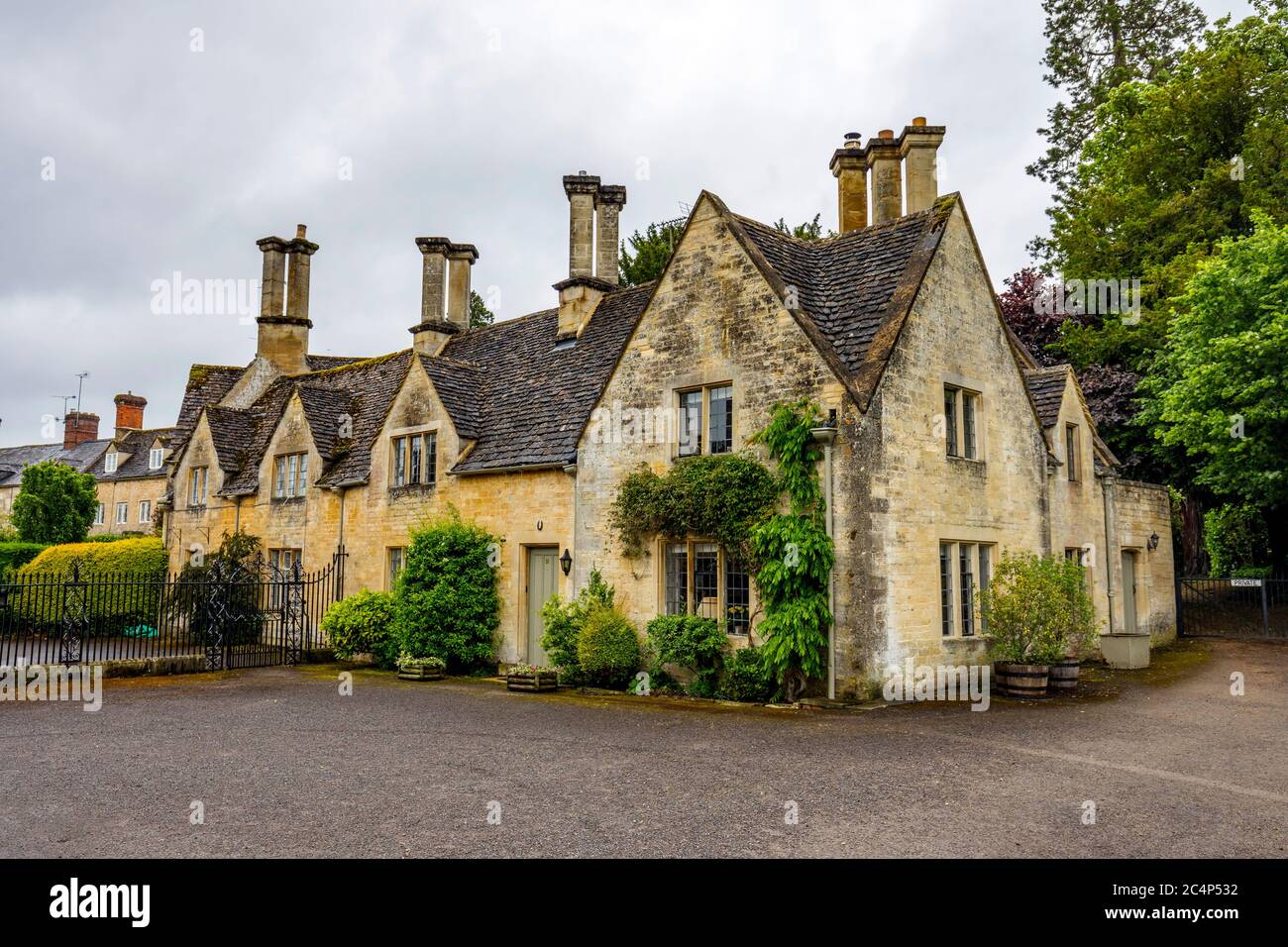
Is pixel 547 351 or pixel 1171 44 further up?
pixel 1171 44

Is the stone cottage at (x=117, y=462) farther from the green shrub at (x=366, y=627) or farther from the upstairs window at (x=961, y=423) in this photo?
the upstairs window at (x=961, y=423)

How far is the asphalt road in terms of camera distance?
6.63 m

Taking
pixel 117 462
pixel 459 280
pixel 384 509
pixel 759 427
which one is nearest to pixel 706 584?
pixel 759 427

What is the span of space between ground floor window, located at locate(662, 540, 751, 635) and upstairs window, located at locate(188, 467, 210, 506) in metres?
18.9

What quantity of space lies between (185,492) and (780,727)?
24059mm

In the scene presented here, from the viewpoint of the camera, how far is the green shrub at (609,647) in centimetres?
1534

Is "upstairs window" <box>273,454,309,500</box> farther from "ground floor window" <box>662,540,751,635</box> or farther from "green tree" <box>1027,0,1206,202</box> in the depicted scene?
"green tree" <box>1027,0,1206,202</box>

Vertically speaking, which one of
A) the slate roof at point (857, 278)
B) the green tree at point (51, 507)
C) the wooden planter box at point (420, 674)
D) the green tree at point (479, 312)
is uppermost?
the green tree at point (479, 312)

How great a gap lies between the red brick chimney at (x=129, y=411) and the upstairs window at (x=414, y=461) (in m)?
41.0

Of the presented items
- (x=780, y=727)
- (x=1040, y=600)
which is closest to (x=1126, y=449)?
(x=1040, y=600)

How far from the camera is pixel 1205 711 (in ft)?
42.8

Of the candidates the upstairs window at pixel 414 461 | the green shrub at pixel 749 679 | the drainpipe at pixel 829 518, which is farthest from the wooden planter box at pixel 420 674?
the drainpipe at pixel 829 518

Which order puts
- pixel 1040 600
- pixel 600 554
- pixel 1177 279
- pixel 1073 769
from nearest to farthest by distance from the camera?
pixel 1073 769 < pixel 1040 600 < pixel 600 554 < pixel 1177 279

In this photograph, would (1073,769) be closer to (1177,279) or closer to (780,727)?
(780,727)
